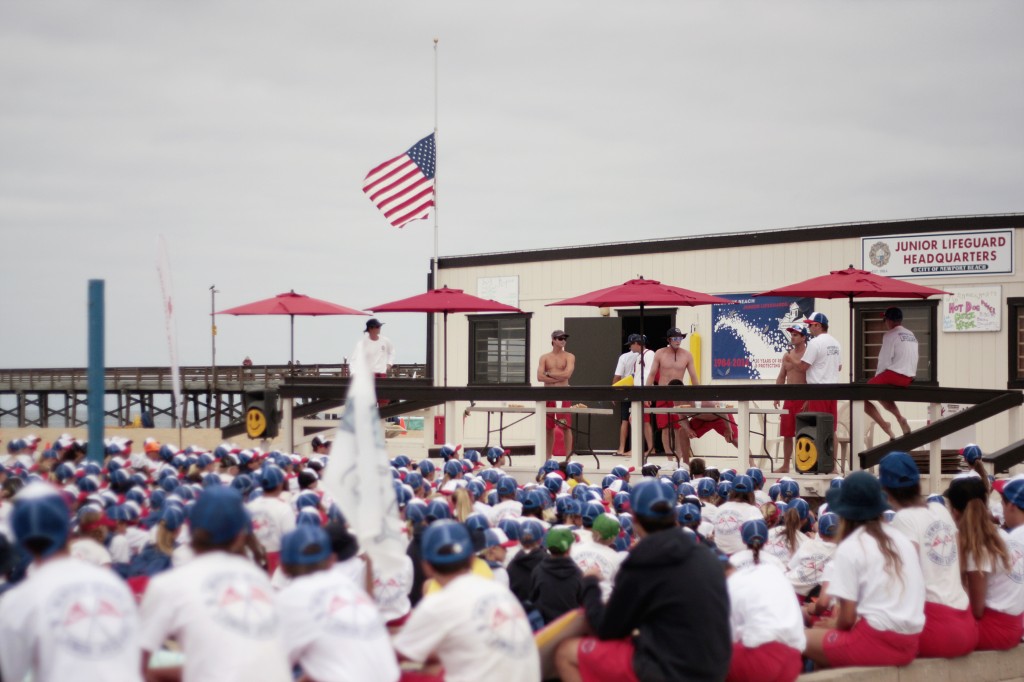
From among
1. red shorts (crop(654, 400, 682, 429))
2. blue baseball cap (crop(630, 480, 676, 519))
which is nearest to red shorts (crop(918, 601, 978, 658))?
blue baseball cap (crop(630, 480, 676, 519))

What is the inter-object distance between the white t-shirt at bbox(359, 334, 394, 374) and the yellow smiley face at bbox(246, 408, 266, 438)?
6.01 ft

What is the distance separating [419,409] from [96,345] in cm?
808

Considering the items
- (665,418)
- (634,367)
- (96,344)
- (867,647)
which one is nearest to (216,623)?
(867,647)

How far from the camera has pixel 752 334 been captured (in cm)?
2081

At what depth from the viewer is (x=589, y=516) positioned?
9.12m

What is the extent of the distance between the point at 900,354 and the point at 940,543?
7899 millimetres

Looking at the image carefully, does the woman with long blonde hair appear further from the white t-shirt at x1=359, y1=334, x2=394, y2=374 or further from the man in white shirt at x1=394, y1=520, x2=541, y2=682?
the white t-shirt at x1=359, y1=334, x2=394, y2=374

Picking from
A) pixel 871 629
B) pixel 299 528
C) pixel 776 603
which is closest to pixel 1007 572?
pixel 871 629

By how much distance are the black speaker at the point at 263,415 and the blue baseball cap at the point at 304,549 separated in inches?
485

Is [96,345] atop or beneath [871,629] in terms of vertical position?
atop

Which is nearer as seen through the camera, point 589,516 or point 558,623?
point 558,623

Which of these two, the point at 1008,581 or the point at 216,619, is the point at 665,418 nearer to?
the point at 1008,581

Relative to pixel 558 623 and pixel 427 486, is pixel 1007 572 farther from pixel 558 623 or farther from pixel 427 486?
pixel 427 486

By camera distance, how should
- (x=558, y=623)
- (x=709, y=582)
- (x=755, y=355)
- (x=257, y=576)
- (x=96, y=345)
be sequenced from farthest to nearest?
(x=755, y=355) → (x=96, y=345) → (x=558, y=623) → (x=709, y=582) → (x=257, y=576)
